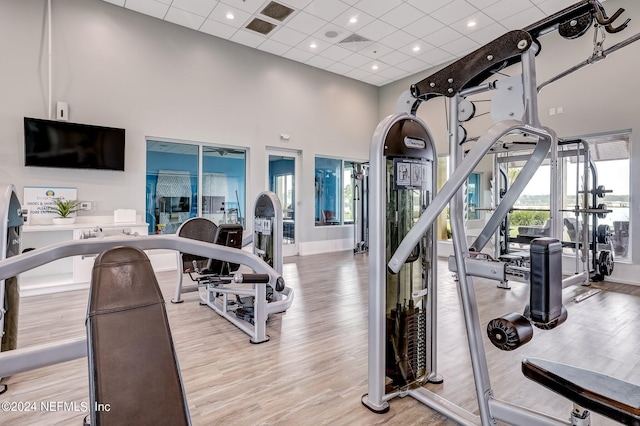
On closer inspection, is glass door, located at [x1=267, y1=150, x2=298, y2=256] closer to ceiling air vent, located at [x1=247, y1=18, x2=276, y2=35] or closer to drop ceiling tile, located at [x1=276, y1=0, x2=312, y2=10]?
ceiling air vent, located at [x1=247, y1=18, x2=276, y2=35]

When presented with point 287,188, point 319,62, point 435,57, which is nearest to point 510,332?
point 287,188

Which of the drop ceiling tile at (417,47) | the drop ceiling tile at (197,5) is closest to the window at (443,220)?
the drop ceiling tile at (417,47)

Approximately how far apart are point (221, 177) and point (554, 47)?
6.34 metres

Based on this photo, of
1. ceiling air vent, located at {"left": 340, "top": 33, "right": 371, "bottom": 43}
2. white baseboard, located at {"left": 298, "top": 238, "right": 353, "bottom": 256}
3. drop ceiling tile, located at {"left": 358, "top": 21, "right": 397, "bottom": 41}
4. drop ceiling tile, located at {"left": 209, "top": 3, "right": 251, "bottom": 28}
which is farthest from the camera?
white baseboard, located at {"left": 298, "top": 238, "right": 353, "bottom": 256}

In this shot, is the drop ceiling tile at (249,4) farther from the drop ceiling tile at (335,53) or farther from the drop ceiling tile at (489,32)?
the drop ceiling tile at (489,32)

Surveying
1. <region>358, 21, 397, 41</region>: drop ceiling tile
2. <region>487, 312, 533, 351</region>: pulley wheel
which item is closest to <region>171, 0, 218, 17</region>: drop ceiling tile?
<region>358, 21, 397, 41</region>: drop ceiling tile

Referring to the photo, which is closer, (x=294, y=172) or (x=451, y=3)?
(x=451, y=3)

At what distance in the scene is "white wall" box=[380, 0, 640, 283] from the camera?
500 cm

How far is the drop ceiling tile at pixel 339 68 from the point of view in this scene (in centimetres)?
760

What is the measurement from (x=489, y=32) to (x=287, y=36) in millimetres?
3566

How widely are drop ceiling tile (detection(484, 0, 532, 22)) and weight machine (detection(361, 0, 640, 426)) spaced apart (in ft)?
12.7

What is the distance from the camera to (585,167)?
486 cm

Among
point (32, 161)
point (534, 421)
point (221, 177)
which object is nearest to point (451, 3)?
point (221, 177)

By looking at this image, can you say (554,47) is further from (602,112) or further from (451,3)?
(451,3)
